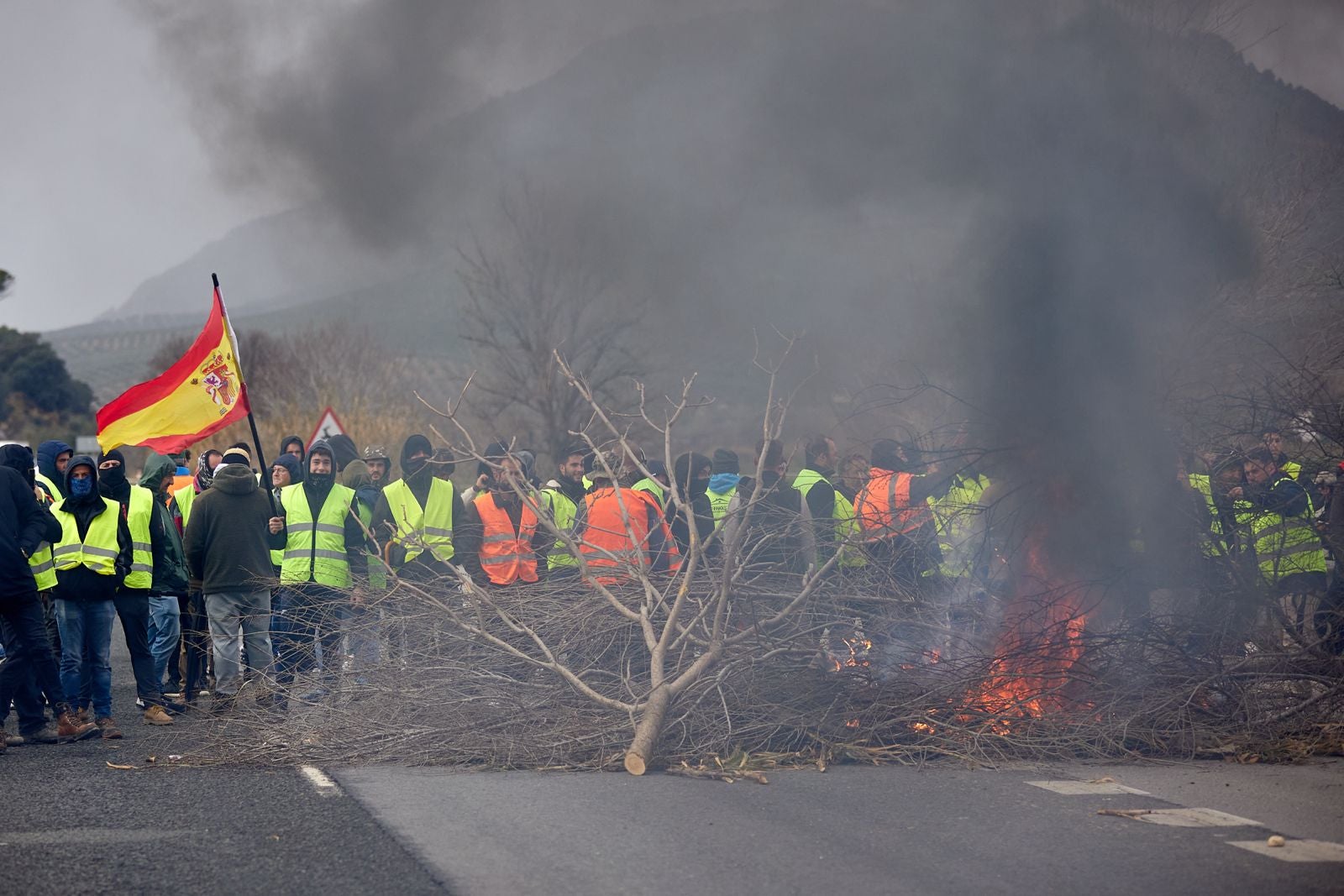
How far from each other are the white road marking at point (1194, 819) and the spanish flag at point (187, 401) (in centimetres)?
660

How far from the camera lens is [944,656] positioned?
24.7ft

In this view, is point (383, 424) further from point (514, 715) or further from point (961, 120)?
point (514, 715)

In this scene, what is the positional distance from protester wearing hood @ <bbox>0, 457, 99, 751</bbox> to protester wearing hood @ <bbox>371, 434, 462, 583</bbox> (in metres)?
2.07

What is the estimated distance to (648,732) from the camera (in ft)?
21.9

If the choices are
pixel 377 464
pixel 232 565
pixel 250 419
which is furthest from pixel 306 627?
pixel 377 464

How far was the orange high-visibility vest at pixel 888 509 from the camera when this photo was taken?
806 centimetres

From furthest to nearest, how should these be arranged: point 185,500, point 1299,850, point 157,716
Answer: point 185,500
point 157,716
point 1299,850

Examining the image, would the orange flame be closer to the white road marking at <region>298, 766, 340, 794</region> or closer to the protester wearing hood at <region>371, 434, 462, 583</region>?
the white road marking at <region>298, 766, 340, 794</region>

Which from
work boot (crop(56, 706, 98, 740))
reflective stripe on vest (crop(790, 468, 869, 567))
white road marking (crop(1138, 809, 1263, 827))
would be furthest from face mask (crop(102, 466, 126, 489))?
white road marking (crop(1138, 809, 1263, 827))

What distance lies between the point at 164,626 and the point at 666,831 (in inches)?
229

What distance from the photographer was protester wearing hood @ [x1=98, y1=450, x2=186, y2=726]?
339 inches

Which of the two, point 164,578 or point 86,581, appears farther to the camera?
point 164,578

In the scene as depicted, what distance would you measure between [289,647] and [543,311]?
15.6 m

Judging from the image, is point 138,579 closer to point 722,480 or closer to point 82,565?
point 82,565
